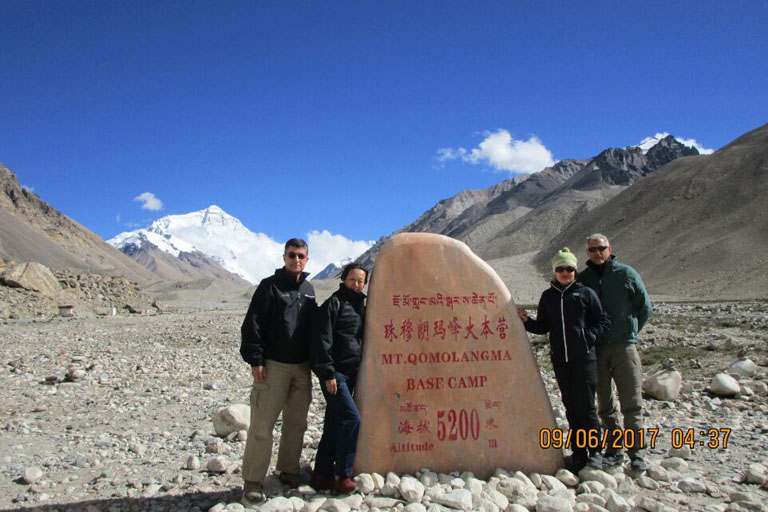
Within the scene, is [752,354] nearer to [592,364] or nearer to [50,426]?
[592,364]

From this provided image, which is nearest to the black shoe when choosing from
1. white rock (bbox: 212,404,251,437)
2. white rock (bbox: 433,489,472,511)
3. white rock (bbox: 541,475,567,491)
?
white rock (bbox: 541,475,567,491)

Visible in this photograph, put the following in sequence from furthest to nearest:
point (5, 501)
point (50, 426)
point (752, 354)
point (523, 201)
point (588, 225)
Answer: point (523, 201) → point (588, 225) → point (752, 354) → point (50, 426) → point (5, 501)

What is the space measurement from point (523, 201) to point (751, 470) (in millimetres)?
183974

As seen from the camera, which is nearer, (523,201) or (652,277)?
(652,277)

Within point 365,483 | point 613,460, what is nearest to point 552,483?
point 613,460

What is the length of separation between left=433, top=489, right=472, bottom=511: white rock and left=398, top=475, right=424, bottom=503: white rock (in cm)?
16

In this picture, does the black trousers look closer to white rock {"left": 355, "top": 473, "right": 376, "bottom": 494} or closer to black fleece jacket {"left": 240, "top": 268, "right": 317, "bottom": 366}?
white rock {"left": 355, "top": 473, "right": 376, "bottom": 494}

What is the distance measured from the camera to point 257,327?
4988 mm

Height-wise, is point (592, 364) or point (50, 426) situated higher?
point (592, 364)

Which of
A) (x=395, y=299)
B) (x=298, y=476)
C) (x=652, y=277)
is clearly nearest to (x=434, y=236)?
(x=395, y=299)

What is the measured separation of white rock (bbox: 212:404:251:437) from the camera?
24.0ft

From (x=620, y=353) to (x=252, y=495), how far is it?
3.85 metres

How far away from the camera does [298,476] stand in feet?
18.0

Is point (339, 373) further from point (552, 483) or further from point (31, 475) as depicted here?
point (31, 475)
